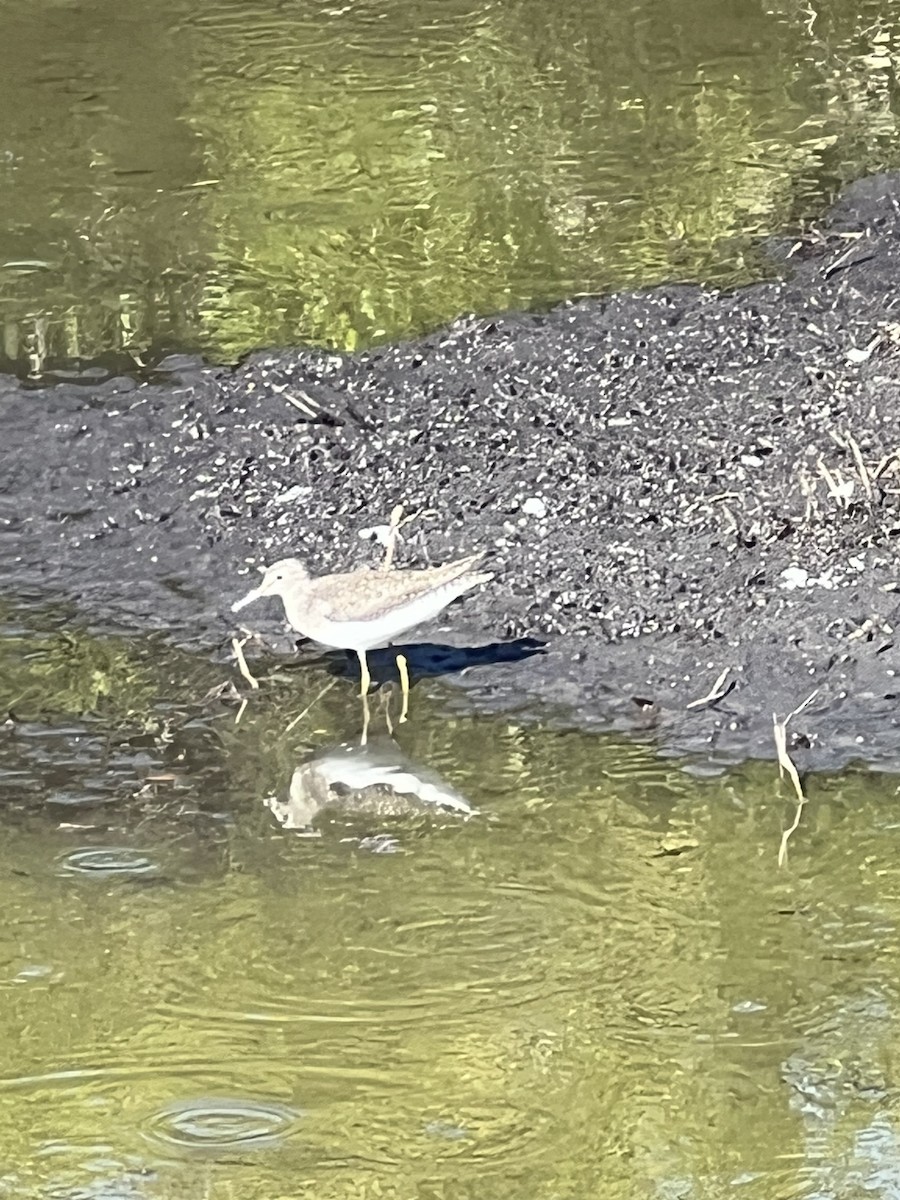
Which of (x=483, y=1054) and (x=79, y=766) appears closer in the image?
Answer: (x=483, y=1054)

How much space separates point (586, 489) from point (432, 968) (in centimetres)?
231

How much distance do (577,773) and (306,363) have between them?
2693 millimetres

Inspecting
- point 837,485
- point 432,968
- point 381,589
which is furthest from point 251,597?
point 837,485

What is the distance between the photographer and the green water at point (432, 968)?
4.14 meters

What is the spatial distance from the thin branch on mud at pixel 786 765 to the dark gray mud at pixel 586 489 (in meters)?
0.03

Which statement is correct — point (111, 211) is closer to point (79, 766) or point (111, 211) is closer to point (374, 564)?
point (374, 564)

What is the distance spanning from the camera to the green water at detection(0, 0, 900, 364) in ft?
26.7

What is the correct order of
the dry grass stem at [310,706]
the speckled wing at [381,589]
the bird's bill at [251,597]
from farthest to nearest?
1. the bird's bill at [251,597]
2. the dry grass stem at [310,706]
3. the speckled wing at [381,589]

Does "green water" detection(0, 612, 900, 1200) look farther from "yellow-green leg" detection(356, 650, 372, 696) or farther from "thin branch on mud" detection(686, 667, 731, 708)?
"thin branch on mud" detection(686, 667, 731, 708)

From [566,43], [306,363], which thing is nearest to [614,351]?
[306,363]

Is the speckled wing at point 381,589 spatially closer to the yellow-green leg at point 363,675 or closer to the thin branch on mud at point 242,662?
the yellow-green leg at point 363,675

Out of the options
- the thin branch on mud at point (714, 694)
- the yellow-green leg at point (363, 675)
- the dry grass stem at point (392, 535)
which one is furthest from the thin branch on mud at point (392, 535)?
the thin branch on mud at point (714, 694)

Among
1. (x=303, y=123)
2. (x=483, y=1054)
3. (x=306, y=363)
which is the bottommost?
(x=483, y=1054)

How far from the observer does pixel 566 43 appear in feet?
33.1
